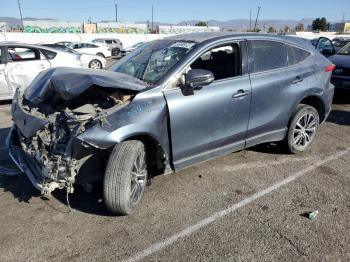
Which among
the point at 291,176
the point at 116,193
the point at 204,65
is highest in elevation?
the point at 204,65

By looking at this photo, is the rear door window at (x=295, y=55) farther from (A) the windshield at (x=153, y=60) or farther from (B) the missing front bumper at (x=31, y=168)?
(B) the missing front bumper at (x=31, y=168)

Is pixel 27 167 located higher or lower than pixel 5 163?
higher

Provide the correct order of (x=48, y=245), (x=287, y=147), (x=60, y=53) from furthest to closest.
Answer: (x=60, y=53) → (x=287, y=147) → (x=48, y=245)

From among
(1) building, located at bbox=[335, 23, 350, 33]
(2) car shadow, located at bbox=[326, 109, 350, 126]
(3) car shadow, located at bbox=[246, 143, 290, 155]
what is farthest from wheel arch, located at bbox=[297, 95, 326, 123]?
(1) building, located at bbox=[335, 23, 350, 33]

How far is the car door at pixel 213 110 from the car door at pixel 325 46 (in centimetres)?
688

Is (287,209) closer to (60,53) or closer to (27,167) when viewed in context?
(27,167)

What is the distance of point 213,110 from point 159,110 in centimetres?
71

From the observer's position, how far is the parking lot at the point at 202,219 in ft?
10.3

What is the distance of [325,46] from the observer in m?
11.3

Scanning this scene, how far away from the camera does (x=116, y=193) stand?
11.2 ft

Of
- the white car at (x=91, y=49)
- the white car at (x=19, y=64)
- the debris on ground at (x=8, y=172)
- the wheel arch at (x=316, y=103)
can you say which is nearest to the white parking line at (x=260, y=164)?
the wheel arch at (x=316, y=103)

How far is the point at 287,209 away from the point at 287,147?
1569 mm

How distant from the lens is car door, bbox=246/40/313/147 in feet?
14.8

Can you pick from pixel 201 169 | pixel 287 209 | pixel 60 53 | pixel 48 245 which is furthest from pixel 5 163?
pixel 60 53
